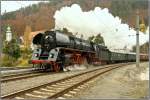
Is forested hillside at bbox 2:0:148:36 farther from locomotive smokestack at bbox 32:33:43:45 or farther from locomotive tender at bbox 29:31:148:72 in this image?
locomotive smokestack at bbox 32:33:43:45

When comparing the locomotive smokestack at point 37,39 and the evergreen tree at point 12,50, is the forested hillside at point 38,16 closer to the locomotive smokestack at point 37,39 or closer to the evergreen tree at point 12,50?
the evergreen tree at point 12,50

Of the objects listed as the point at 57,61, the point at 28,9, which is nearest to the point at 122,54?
the point at 57,61

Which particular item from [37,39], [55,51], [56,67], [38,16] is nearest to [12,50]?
[37,39]

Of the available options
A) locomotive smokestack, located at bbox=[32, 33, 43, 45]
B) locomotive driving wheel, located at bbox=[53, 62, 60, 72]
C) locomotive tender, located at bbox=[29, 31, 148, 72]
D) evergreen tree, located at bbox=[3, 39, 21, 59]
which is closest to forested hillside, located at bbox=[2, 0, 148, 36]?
evergreen tree, located at bbox=[3, 39, 21, 59]

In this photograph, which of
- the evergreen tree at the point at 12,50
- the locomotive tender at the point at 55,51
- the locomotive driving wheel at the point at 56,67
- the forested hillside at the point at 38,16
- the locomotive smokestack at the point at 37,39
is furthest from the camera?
the forested hillside at the point at 38,16

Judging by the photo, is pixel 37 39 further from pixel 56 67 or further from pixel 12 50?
pixel 12 50

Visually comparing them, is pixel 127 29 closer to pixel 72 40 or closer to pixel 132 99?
pixel 72 40

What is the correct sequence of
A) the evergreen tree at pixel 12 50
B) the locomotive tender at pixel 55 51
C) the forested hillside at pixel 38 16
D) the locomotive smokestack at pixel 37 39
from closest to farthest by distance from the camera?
the locomotive tender at pixel 55 51, the locomotive smokestack at pixel 37 39, the evergreen tree at pixel 12 50, the forested hillside at pixel 38 16

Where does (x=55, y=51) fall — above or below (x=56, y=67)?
above

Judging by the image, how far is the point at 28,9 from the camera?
103 m

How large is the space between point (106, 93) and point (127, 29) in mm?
55717

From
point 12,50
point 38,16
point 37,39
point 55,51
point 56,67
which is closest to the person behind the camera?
point 55,51

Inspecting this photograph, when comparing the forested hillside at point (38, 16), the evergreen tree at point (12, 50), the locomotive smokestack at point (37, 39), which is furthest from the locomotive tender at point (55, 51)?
the forested hillside at point (38, 16)

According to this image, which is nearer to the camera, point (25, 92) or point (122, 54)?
point (25, 92)
